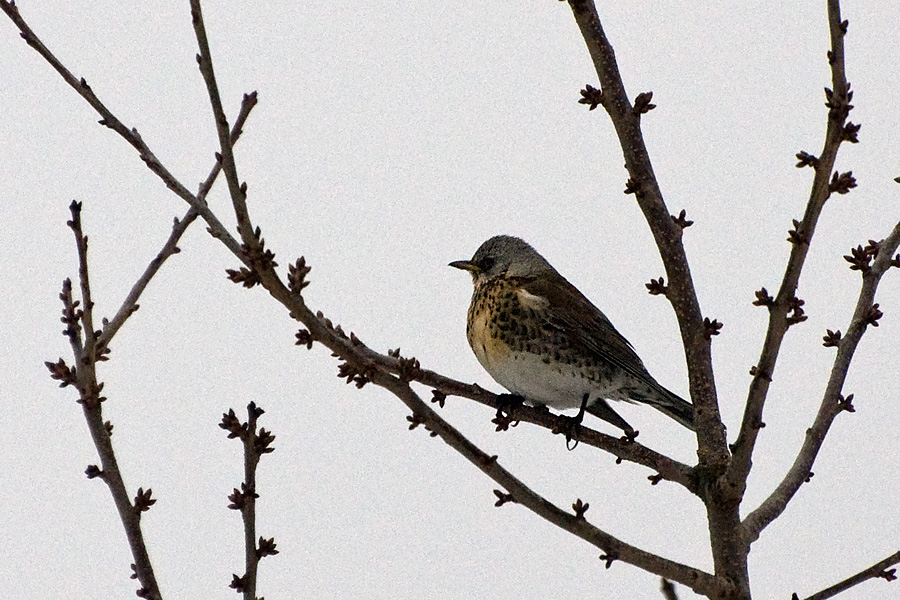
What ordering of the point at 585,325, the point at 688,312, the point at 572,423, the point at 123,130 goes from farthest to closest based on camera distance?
1. the point at 585,325
2. the point at 572,423
3. the point at 688,312
4. the point at 123,130

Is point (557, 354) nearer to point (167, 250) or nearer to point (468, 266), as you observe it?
point (468, 266)

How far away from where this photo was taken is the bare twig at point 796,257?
294 cm

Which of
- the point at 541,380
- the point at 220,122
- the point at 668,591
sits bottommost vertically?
the point at 668,591

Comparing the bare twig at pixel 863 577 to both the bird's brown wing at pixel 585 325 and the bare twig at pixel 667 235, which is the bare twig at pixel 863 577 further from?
the bird's brown wing at pixel 585 325

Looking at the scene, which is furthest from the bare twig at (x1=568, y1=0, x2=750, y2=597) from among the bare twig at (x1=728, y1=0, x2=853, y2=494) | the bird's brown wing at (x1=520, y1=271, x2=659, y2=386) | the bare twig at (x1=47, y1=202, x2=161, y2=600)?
the bird's brown wing at (x1=520, y1=271, x2=659, y2=386)

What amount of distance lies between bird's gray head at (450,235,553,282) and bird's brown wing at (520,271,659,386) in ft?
0.66

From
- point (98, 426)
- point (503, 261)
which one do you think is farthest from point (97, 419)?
point (503, 261)

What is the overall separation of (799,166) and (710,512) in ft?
4.06

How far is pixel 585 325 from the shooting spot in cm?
631

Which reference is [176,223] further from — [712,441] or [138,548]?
[712,441]

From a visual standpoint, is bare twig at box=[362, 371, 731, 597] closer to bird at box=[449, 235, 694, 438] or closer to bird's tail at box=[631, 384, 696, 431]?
bird at box=[449, 235, 694, 438]

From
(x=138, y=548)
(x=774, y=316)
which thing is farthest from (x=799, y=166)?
(x=138, y=548)

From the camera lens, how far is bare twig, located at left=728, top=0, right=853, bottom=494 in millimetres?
2939

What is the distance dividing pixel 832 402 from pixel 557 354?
2.29 m
